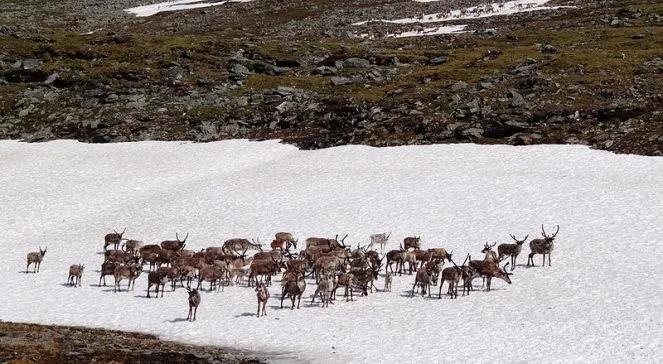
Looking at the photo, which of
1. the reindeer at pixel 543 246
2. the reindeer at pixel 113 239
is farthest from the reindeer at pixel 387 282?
the reindeer at pixel 113 239

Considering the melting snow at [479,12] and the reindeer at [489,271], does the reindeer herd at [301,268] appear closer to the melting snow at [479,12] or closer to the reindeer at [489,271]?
the reindeer at [489,271]

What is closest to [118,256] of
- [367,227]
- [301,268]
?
[301,268]

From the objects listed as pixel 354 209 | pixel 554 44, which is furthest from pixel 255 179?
pixel 554 44

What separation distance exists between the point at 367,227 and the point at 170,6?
150254 mm

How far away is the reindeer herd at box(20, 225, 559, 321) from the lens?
107 ft

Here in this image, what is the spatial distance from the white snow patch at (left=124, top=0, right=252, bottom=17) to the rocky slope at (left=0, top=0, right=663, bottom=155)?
60.7 metres

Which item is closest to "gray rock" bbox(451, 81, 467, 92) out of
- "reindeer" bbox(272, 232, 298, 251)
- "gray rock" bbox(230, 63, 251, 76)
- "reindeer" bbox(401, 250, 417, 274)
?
"gray rock" bbox(230, 63, 251, 76)

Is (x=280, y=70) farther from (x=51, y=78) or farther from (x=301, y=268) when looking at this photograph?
(x=301, y=268)

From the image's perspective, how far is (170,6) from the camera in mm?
183000

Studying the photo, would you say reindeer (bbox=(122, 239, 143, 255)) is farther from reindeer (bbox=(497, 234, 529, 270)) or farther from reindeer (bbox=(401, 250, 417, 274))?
reindeer (bbox=(497, 234, 529, 270))

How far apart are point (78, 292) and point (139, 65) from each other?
57.8m

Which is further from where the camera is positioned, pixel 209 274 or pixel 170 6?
pixel 170 6

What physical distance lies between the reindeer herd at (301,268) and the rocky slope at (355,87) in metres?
24.1

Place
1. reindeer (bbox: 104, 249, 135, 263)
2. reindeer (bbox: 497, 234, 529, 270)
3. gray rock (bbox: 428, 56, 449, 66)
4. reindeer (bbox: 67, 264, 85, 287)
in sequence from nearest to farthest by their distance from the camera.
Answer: reindeer (bbox: 67, 264, 85, 287) < reindeer (bbox: 497, 234, 529, 270) < reindeer (bbox: 104, 249, 135, 263) < gray rock (bbox: 428, 56, 449, 66)
